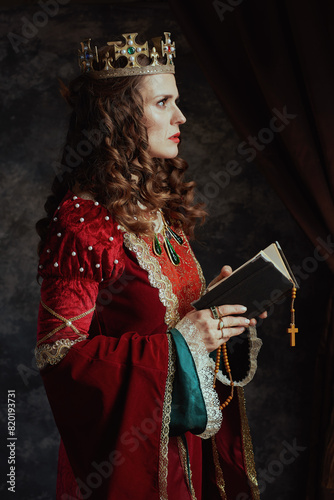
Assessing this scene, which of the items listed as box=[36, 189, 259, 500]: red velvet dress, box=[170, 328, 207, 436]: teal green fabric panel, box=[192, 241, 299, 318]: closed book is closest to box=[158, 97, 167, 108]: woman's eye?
box=[36, 189, 259, 500]: red velvet dress

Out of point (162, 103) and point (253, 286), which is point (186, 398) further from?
point (162, 103)

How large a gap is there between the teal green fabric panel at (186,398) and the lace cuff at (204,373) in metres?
0.01

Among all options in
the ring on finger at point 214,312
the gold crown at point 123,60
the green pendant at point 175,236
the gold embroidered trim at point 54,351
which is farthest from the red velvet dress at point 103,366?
the gold crown at point 123,60

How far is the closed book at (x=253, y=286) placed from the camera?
130 centimetres

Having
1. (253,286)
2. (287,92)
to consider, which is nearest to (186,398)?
(253,286)

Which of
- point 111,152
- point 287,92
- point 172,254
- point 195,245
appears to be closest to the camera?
point 111,152

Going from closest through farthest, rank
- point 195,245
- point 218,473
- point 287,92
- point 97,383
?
point 97,383 < point 218,473 < point 287,92 < point 195,245

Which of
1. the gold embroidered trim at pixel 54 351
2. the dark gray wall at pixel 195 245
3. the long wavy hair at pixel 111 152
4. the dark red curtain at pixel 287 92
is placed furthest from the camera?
the dark gray wall at pixel 195 245

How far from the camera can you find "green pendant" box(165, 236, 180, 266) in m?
1.52

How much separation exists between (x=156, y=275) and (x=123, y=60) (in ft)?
1.82

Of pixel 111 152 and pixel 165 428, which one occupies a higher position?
pixel 111 152

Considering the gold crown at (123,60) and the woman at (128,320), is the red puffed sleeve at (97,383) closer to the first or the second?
the woman at (128,320)

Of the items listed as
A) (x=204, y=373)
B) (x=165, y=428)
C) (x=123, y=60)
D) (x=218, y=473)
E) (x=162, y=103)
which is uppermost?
(x=123, y=60)

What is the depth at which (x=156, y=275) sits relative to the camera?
141 centimetres
